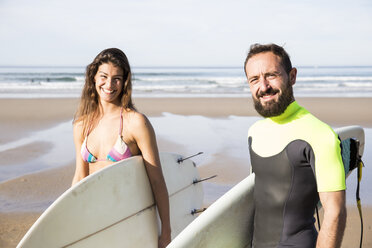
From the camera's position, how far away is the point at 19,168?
557 centimetres

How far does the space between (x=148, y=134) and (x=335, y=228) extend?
1.13 meters

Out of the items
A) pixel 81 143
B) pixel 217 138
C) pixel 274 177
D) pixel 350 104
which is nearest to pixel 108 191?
pixel 81 143

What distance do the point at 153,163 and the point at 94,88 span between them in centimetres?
60

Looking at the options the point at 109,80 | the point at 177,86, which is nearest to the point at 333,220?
the point at 109,80

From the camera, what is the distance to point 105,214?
2424 mm

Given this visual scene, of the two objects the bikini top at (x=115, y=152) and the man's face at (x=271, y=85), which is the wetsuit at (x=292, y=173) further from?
the bikini top at (x=115, y=152)

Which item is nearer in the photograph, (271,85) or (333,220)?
(333,220)

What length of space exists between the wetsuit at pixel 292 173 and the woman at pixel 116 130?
722 mm

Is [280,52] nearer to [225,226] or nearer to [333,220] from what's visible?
[333,220]

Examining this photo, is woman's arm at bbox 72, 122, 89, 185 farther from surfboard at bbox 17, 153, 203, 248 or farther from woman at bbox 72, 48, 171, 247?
surfboard at bbox 17, 153, 203, 248

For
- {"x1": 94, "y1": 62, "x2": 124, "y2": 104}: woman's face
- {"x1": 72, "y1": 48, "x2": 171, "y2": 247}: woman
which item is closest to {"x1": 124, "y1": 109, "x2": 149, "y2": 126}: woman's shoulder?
{"x1": 72, "y1": 48, "x2": 171, "y2": 247}: woman

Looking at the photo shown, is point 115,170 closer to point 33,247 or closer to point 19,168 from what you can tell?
point 33,247

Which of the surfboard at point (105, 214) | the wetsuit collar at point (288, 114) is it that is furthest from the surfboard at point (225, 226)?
the surfboard at point (105, 214)

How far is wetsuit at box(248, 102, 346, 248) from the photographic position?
56.5 inches
